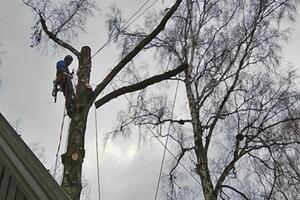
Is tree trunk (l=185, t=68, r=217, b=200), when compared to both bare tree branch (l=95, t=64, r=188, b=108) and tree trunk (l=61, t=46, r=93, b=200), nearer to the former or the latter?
bare tree branch (l=95, t=64, r=188, b=108)

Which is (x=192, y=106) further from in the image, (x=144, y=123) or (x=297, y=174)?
(x=297, y=174)

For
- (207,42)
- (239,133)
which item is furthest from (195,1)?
(239,133)

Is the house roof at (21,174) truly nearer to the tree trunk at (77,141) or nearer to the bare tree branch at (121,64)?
the tree trunk at (77,141)

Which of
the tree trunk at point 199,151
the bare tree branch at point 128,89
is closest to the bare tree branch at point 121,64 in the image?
the bare tree branch at point 128,89

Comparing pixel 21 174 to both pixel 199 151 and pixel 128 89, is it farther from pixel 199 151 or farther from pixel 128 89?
pixel 199 151

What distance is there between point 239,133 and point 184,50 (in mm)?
2383

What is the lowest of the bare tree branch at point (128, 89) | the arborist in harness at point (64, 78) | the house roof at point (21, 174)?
the house roof at point (21, 174)

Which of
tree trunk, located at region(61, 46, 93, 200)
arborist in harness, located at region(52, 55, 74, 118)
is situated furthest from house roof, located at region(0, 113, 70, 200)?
arborist in harness, located at region(52, 55, 74, 118)

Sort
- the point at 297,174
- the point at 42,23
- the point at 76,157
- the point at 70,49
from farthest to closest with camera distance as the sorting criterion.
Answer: the point at 297,174, the point at 42,23, the point at 70,49, the point at 76,157

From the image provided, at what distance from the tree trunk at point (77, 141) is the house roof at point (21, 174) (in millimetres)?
1439

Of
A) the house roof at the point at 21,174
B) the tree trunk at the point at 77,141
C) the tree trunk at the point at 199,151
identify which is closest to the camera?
the house roof at the point at 21,174

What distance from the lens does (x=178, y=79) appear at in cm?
916

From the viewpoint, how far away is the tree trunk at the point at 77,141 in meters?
4.28

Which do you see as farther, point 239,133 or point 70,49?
point 239,133
